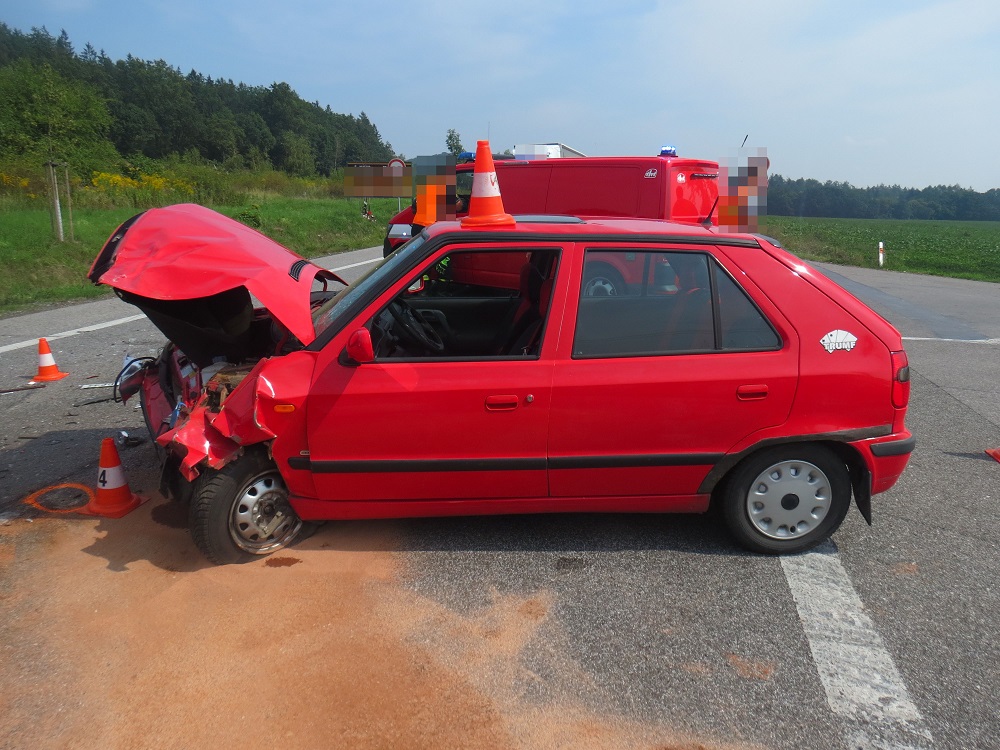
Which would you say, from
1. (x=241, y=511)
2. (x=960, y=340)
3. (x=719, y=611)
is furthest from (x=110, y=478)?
(x=960, y=340)

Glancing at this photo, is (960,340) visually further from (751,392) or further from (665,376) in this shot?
(665,376)

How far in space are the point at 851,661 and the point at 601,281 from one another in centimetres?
193

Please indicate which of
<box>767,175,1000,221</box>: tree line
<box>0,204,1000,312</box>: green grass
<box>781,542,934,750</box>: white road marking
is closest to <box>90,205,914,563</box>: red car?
<box>781,542,934,750</box>: white road marking

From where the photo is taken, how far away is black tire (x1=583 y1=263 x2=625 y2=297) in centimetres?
360

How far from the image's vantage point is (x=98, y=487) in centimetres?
421

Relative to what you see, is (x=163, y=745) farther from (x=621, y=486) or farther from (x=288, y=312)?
(x=621, y=486)

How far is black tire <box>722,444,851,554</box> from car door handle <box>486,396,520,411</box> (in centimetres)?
117

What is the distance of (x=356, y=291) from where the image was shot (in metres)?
3.91

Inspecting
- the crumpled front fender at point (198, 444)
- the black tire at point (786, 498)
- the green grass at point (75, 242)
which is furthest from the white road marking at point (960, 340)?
the green grass at point (75, 242)

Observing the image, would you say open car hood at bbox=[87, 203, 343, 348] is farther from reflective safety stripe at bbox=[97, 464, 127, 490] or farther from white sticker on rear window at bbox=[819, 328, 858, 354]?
white sticker on rear window at bbox=[819, 328, 858, 354]

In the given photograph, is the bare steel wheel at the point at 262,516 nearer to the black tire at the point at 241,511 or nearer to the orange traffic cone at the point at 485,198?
the black tire at the point at 241,511

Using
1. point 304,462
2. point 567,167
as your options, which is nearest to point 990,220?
point 567,167

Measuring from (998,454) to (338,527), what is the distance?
4544 millimetres

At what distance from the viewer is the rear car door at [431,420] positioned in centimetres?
344
